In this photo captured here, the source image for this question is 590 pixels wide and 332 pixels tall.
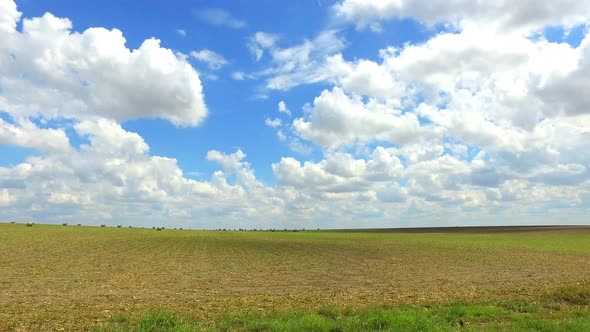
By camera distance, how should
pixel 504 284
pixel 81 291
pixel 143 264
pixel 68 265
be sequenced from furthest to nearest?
pixel 143 264 → pixel 68 265 → pixel 504 284 → pixel 81 291

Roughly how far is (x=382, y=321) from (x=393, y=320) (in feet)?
1.18

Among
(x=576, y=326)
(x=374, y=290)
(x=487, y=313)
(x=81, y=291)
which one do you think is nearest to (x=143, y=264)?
(x=81, y=291)

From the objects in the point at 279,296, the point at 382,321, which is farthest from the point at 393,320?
the point at 279,296

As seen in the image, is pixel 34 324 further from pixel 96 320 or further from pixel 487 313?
pixel 487 313

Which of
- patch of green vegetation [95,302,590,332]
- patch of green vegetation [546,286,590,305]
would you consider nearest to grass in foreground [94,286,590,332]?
patch of green vegetation [95,302,590,332]

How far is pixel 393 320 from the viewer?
49.9 ft

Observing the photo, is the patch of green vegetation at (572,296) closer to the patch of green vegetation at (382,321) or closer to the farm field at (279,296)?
the farm field at (279,296)

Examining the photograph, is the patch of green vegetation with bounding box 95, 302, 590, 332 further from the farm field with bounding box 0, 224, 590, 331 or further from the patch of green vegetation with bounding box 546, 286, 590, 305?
the patch of green vegetation with bounding box 546, 286, 590, 305

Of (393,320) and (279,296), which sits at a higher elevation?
(393,320)

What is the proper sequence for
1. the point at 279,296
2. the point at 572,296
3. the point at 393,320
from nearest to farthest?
the point at 393,320 → the point at 572,296 → the point at 279,296

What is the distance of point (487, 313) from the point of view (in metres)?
17.1

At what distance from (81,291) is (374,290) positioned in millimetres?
15828

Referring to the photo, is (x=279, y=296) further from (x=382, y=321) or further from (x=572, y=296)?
(x=572, y=296)

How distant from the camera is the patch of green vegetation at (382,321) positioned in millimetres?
14344
